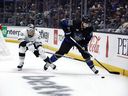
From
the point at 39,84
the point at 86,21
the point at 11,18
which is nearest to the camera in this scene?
the point at 39,84

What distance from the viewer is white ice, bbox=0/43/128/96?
6.50 m

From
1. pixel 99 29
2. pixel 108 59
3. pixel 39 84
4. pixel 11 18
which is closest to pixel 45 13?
pixel 11 18

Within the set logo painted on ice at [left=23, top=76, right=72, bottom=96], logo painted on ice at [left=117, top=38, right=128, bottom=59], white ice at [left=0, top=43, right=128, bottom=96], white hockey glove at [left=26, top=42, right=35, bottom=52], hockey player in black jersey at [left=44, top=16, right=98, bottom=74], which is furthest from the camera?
white hockey glove at [left=26, top=42, right=35, bottom=52]

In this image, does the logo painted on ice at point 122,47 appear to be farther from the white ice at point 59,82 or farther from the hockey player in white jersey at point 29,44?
the hockey player in white jersey at point 29,44

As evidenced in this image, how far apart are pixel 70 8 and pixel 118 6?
3.33 m

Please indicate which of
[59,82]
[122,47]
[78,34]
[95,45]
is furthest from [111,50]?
[59,82]

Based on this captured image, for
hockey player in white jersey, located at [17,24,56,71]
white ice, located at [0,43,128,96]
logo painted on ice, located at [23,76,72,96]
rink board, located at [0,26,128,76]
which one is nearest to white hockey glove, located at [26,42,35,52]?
hockey player in white jersey, located at [17,24,56,71]

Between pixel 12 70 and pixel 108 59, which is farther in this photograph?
pixel 108 59

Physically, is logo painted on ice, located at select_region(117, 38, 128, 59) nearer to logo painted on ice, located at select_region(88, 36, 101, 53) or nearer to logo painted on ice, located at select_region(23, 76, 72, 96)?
logo painted on ice, located at select_region(88, 36, 101, 53)

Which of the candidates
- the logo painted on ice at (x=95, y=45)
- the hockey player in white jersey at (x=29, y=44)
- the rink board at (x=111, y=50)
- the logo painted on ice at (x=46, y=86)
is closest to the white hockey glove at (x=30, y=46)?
the hockey player in white jersey at (x=29, y=44)

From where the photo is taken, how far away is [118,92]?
6.62m

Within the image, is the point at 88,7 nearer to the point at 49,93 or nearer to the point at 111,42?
the point at 111,42

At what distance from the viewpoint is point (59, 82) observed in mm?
7613

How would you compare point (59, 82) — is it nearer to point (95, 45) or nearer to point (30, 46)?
point (30, 46)
